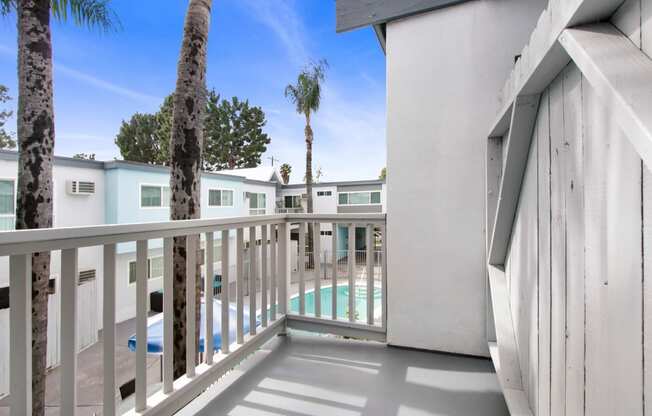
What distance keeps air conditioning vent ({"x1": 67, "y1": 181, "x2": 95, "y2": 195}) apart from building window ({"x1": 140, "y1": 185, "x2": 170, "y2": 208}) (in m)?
1.21

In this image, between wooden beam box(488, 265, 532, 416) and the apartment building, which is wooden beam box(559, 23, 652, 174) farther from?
the apartment building

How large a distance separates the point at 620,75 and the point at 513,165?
2.63ft

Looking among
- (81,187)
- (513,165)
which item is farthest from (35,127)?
(81,187)

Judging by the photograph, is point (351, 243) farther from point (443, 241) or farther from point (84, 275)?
point (84, 275)

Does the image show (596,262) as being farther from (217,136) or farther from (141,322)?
(217,136)

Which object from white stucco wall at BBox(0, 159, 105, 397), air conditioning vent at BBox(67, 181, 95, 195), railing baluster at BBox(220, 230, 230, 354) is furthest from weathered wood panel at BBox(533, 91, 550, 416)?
air conditioning vent at BBox(67, 181, 95, 195)

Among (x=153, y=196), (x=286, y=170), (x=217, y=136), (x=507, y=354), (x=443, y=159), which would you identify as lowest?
(x=507, y=354)

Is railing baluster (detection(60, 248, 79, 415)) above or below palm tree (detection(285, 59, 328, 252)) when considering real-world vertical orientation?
below

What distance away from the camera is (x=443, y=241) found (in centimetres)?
199

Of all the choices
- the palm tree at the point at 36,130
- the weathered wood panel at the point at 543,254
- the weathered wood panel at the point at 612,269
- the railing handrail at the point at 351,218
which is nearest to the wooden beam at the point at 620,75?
the weathered wood panel at the point at 612,269

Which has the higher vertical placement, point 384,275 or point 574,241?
point 574,241

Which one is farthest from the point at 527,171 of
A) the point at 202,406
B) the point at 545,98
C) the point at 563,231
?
the point at 202,406

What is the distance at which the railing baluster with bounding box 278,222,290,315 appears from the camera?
7.61 ft

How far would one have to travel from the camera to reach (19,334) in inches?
33.6
